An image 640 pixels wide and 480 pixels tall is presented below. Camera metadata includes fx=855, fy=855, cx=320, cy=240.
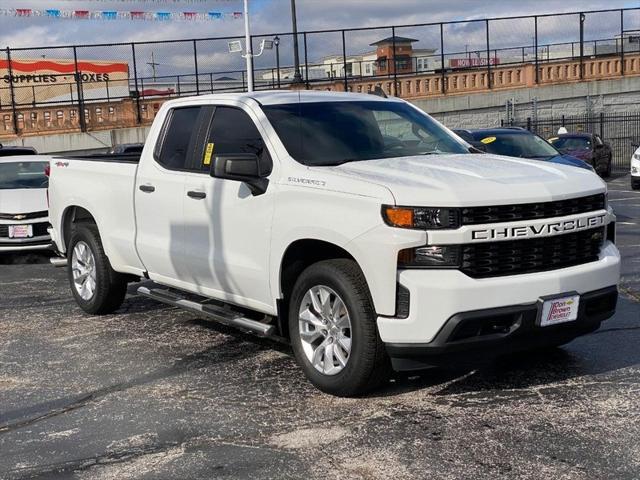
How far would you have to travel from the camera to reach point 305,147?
5.84 m

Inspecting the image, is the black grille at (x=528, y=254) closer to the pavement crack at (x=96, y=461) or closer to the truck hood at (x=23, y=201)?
the pavement crack at (x=96, y=461)

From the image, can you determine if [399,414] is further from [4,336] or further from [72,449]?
[4,336]

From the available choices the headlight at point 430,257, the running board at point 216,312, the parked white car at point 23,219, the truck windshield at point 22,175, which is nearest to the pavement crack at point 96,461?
the running board at point 216,312

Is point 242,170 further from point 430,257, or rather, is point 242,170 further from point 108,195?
point 108,195

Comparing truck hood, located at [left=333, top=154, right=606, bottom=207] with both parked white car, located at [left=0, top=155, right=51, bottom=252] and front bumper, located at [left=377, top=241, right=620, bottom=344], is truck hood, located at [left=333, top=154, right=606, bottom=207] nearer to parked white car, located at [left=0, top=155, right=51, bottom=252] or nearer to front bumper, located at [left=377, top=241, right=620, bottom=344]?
front bumper, located at [left=377, top=241, right=620, bottom=344]

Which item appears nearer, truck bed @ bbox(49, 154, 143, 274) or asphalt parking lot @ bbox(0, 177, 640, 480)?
asphalt parking lot @ bbox(0, 177, 640, 480)

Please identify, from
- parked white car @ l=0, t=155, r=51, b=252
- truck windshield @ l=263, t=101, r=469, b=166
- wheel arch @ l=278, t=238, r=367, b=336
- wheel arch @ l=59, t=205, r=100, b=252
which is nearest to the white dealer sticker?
wheel arch @ l=278, t=238, r=367, b=336

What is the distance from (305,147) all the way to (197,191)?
96 centimetres

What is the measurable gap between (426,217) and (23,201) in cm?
880

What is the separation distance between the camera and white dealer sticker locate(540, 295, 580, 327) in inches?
194

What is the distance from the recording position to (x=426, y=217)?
4723 millimetres

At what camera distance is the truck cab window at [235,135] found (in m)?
5.96

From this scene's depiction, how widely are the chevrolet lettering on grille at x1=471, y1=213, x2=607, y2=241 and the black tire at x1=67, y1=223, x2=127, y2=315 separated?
13.6ft

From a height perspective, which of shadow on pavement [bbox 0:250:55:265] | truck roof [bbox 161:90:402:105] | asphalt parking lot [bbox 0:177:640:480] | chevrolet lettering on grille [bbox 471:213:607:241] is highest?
truck roof [bbox 161:90:402:105]
